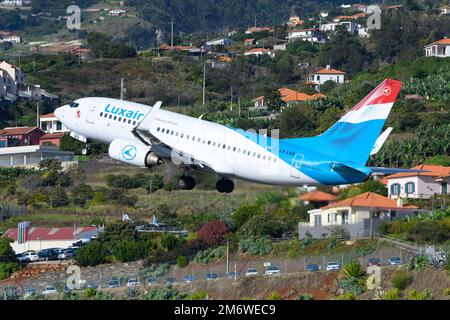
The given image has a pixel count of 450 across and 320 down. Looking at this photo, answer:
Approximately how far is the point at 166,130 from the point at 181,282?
108ft

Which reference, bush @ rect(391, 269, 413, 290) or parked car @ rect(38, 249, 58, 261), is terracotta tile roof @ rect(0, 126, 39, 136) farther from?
bush @ rect(391, 269, 413, 290)

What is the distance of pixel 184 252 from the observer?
368ft

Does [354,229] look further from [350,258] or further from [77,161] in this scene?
[77,161]

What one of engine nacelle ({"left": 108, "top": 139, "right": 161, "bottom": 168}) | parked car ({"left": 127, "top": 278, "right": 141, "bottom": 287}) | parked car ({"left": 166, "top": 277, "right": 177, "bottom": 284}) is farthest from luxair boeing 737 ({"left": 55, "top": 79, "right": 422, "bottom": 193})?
parked car ({"left": 166, "top": 277, "right": 177, "bottom": 284})

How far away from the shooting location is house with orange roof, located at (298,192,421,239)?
318 feet

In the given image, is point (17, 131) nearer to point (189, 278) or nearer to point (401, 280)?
point (189, 278)

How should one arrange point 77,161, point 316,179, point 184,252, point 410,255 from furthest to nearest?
1. point 77,161
2. point 184,252
3. point 410,255
4. point 316,179

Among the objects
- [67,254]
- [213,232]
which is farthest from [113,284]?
[67,254]

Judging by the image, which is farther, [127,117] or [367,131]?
[127,117]

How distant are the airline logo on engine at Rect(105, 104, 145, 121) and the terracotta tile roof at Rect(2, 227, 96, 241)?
48.9 meters

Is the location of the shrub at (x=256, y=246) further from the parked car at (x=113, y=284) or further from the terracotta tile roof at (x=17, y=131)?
the terracotta tile roof at (x=17, y=131)

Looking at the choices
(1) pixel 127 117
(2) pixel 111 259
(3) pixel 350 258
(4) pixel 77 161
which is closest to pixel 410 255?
(3) pixel 350 258

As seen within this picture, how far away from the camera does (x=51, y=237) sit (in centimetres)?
12475

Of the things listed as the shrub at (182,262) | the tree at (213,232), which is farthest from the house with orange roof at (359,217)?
the shrub at (182,262)
